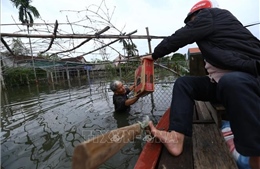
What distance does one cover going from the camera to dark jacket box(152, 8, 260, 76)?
151cm

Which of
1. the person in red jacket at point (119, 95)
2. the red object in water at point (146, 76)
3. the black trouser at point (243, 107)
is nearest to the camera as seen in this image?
the black trouser at point (243, 107)

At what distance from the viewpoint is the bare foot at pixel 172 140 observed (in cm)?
157

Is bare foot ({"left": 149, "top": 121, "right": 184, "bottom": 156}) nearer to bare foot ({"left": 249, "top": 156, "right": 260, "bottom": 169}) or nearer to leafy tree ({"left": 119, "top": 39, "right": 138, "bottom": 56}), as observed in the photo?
bare foot ({"left": 249, "top": 156, "right": 260, "bottom": 169})

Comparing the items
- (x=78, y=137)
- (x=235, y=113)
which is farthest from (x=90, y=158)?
(x=78, y=137)

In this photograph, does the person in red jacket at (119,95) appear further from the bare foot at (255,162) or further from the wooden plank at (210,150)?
the bare foot at (255,162)

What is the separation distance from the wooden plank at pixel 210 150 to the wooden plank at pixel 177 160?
45 mm

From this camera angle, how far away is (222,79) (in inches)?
56.6

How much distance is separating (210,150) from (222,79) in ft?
1.94

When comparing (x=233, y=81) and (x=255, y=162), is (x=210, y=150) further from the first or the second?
(x=233, y=81)

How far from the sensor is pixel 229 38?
1.60 meters

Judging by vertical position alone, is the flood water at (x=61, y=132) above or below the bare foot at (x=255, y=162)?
below

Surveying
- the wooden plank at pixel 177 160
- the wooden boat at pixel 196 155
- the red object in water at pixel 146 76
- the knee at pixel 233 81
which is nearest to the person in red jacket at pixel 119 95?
the red object in water at pixel 146 76

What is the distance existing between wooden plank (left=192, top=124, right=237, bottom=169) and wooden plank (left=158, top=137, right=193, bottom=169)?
1.8 inches

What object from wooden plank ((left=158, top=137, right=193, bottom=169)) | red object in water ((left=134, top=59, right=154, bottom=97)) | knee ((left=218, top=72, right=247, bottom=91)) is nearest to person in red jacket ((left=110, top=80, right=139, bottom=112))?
red object in water ((left=134, top=59, right=154, bottom=97))
